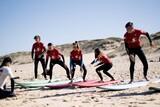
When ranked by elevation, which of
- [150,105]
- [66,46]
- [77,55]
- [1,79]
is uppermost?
[66,46]

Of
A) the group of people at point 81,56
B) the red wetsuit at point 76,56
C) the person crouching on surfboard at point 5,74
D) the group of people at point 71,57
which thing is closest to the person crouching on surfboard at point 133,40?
the group of people at point 81,56

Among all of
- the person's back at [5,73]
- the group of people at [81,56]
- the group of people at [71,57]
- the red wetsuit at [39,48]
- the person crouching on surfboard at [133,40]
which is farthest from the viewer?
the red wetsuit at [39,48]

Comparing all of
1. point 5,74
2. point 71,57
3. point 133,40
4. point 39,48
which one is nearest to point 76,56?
point 71,57

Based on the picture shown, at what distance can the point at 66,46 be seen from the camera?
81.2 m

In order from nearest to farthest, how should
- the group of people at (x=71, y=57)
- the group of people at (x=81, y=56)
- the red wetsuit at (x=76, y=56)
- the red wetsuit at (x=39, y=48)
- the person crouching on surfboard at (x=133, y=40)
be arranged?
the group of people at (x=81, y=56), the person crouching on surfboard at (x=133, y=40), the group of people at (x=71, y=57), the red wetsuit at (x=76, y=56), the red wetsuit at (x=39, y=48)

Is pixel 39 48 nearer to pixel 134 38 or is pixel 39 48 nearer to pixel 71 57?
pixel 71 57

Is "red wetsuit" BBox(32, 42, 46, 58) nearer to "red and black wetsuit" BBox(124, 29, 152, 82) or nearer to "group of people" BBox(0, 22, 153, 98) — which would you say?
"group of people" BBox(0, 22, 153, 98)

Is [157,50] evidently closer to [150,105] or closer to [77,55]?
[77,55]

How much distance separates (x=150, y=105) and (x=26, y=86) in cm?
717

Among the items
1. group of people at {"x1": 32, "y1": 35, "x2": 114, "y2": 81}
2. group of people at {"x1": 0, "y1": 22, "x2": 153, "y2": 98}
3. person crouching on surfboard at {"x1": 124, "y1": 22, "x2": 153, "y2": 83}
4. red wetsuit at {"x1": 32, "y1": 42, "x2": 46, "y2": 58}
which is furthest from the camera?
red wetsuit at {"x1": 32, "y1": 42, "x2": 46, "y2": 58}

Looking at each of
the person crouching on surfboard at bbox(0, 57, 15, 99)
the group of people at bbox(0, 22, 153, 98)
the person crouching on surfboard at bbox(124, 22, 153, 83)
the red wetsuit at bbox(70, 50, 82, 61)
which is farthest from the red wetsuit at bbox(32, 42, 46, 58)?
the person crouching on surfboard at bbox(0, 57, 15, 99)

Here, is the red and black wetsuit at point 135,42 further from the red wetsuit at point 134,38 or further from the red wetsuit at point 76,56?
the red wetsuit at point 76,56

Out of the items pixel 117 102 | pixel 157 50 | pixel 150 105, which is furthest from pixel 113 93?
pixel 157 50

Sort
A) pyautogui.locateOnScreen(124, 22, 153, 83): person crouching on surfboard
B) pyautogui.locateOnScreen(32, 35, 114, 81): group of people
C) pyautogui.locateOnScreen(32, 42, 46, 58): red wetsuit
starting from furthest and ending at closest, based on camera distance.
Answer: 1. pyautogui.locateOnScreen(32, 42, 46, 58): red wetsuit
2. pyautogui.locateOnScreen(32, 35, 114, 81): group of people
3. pyautogui.locateOnScreen(124, 22, 153, 83): person crouching on surfboard
